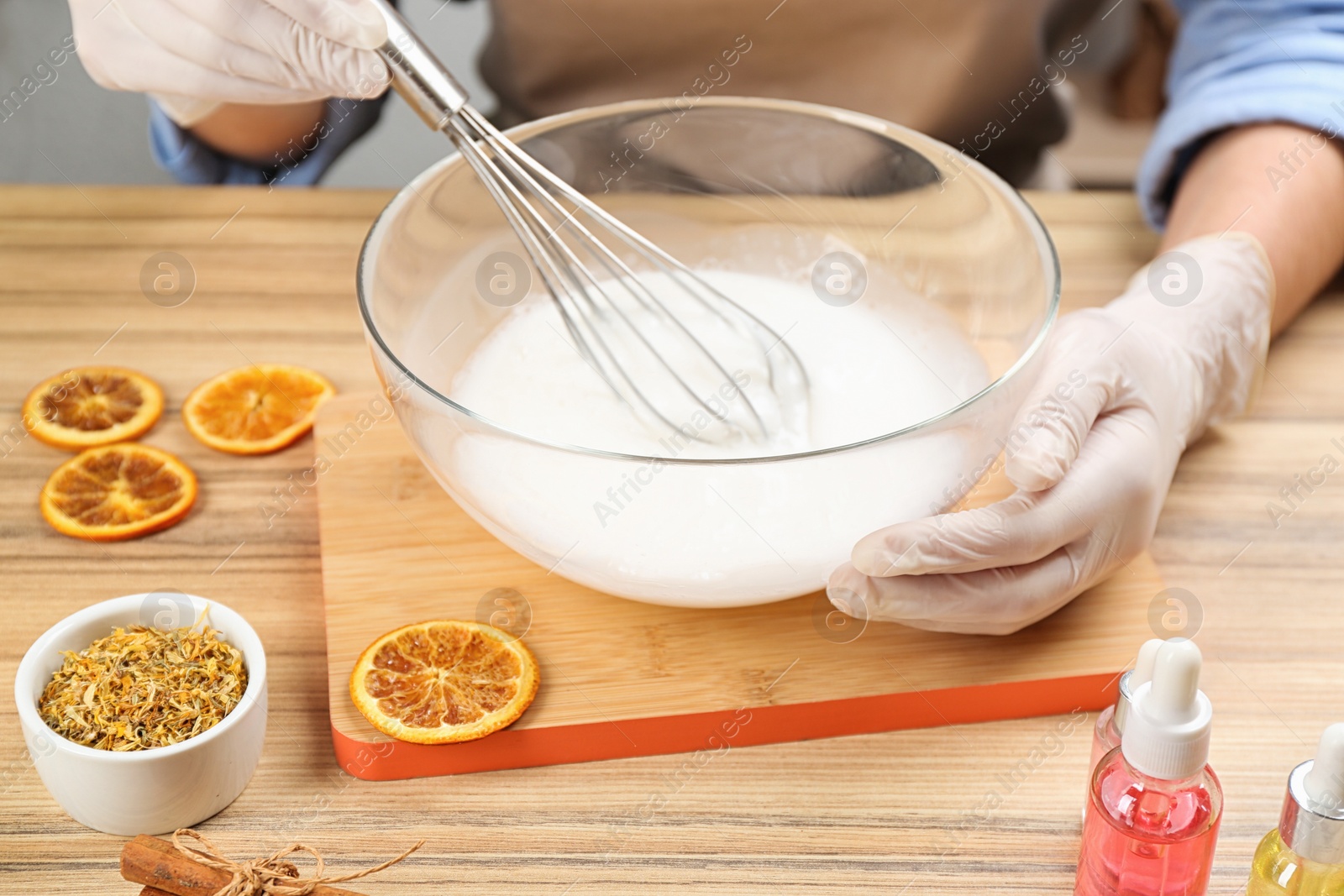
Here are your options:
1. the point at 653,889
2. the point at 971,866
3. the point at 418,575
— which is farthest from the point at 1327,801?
the point at 418,575

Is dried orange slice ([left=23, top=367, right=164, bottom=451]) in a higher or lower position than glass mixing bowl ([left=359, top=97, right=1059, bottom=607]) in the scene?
lower

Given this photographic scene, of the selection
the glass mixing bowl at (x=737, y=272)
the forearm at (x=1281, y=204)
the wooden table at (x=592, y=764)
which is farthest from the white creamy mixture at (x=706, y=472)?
the forearm at (x=1281, y=204)

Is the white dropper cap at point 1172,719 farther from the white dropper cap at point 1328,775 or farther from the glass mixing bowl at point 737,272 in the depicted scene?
the glass mixing bowl at point 737,272

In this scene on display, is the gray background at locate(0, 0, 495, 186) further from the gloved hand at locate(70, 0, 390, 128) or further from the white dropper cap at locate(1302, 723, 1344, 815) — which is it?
the white dropper cap at locate(1302, 723, 1344, 815)

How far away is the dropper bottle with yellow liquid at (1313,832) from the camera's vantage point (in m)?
0.55

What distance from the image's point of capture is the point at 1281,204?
45.1 inches

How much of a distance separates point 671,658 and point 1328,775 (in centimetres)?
41

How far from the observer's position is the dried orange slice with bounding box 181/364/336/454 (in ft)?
3.33

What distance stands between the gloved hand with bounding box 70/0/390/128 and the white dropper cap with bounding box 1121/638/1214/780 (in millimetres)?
630

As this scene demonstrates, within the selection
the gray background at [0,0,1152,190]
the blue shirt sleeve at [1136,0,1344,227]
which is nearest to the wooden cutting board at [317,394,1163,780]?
the blue shirt sleeve at [1136,0,1344,227]

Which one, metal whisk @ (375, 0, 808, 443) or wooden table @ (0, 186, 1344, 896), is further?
metal whisk @ (375, 0, 808, 443)

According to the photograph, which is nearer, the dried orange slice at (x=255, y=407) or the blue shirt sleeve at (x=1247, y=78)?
the dried orange slice at (x=255, y=407)

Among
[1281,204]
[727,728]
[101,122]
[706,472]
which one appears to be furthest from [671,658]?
[101,122]

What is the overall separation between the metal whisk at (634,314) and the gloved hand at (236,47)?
28 millimetres
